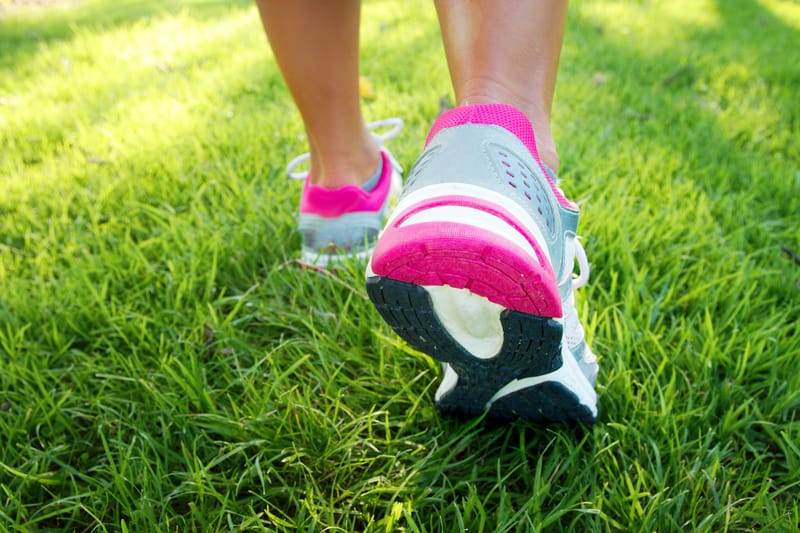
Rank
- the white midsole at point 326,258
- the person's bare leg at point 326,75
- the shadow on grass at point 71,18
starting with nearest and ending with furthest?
1. the person's bare leg at point 326,75
2. the white midsole at point 326,258
3. the shadow on grass at point 71,18

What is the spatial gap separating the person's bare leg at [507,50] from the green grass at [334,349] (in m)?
0.48

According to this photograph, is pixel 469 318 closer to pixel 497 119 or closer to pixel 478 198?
pixel 478 198

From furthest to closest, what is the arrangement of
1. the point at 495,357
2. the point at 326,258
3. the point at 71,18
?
1. the point at 71,18
2. the point at 326,258
3. the point at 495,357

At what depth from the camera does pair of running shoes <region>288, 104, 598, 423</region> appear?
597mm

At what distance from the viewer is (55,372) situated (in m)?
1.08

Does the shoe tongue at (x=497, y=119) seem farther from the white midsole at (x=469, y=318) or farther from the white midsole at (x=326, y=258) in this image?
the white midsole at (x=326, y=258)

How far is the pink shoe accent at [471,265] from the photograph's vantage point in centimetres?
59

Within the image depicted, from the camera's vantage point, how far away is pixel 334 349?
1.08 m

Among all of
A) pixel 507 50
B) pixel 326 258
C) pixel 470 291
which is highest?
pixel 507 50

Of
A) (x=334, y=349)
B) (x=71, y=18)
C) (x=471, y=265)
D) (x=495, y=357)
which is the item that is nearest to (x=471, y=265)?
(x=471, y=265)

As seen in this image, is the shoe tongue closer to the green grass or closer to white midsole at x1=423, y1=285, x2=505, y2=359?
white midsole at x1=423, y1=285, x2=505, y2=359

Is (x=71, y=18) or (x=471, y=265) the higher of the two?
(x=471, y=265)

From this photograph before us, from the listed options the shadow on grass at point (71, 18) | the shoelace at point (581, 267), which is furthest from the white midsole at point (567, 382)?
the shadow on grass at point (71, 18)

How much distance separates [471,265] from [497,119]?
233 mm
